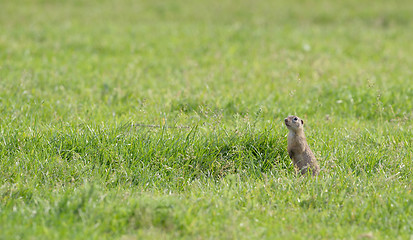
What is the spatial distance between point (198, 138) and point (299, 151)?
108 cm

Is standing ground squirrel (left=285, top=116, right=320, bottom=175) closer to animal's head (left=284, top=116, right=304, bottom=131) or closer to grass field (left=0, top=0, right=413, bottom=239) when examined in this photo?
animal's head (left=284, top=116, right=304, bottom=131)

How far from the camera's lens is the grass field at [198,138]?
3.72 meters

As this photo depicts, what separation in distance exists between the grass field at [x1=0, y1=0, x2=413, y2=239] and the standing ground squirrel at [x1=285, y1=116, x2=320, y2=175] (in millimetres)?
144

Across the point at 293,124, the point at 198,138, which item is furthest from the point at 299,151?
the point at 198,138

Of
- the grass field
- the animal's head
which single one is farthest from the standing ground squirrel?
the grass field

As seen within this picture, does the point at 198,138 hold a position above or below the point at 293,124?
below

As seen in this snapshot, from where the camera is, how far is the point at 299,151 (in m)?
4.80

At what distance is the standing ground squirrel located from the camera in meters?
4.79

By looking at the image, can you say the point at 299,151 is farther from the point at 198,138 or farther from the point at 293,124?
the point at 198,138

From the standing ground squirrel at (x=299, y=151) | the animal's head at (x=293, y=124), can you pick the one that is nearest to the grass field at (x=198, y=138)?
the standing ground squirrel at (x=299, y=151)

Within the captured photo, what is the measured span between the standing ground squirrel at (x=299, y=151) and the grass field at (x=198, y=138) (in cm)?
14

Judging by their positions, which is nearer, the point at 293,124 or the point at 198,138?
the point at 293,124

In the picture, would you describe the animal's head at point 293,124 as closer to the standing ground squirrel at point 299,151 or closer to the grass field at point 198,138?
the standing ground squirrel at point 299,151

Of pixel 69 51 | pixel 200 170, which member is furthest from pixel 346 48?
pixel 200 170
